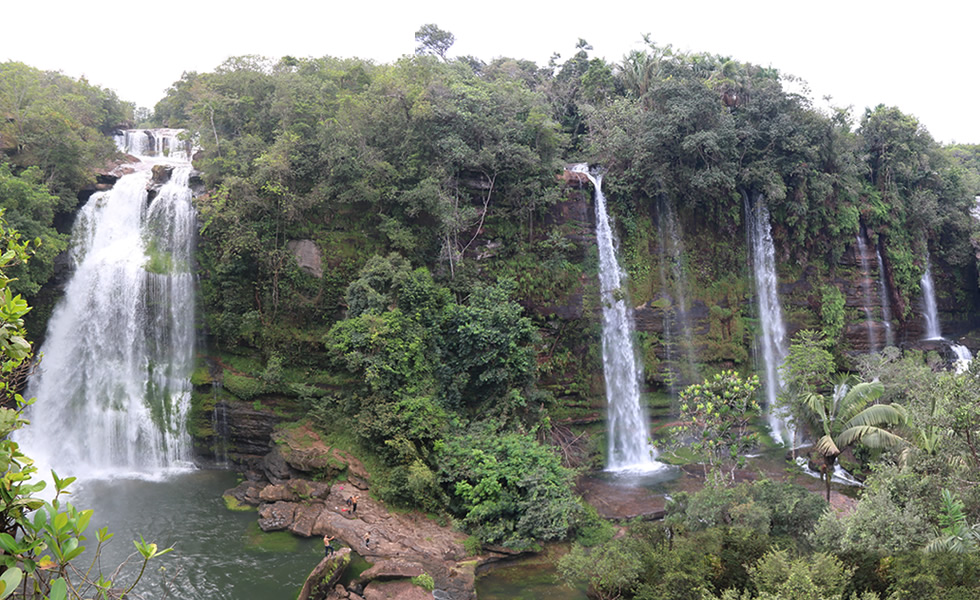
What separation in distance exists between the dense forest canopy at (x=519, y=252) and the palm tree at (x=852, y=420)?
9cm

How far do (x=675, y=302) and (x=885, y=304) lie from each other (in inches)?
413

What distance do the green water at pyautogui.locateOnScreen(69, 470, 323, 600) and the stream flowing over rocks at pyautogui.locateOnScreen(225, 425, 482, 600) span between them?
577mm

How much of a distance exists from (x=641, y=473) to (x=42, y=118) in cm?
2296

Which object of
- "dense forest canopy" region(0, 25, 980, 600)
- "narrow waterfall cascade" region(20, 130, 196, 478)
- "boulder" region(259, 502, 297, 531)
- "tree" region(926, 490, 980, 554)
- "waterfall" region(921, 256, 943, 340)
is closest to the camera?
"tree" region(926, 490, 980, 554)

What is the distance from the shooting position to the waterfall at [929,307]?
993 inches

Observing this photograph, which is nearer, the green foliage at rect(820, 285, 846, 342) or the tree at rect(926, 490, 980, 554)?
the tree at rect(926, 490, 980, 554)

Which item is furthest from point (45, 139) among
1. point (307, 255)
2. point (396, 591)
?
point (396, 591)

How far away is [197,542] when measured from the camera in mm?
13258

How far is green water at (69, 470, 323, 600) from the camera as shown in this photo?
11.7 metres

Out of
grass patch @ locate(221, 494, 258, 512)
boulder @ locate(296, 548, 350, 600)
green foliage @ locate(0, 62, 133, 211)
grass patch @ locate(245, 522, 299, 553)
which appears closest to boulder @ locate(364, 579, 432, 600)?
boulder @ locate(296, 548, 350, 600)

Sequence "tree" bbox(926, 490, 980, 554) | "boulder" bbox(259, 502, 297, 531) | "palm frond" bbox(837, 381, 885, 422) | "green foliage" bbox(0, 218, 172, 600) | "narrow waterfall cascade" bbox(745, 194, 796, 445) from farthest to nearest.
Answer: "narrow waterfall cascade" bbox(745, 194, 796, 445)
"palm frond" bbox(837, 381, 885, 422)
"boulder" bbox(259, 502, 297, 531)
"tree" bbox(926, 490, 980, 554)
"green foliage" bbox(0, 218, 172, 600)

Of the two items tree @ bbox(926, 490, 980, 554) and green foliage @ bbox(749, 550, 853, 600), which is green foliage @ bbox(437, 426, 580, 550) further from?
tree @ bbox(926, 490, 980, 554)

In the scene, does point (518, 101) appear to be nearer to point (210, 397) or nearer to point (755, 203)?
point (755, 203)

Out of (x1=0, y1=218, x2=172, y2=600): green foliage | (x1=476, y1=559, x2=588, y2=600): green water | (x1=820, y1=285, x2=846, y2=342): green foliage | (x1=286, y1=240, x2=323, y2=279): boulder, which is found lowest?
(x1=476, y1=559, x2=588, y2=600): green water
